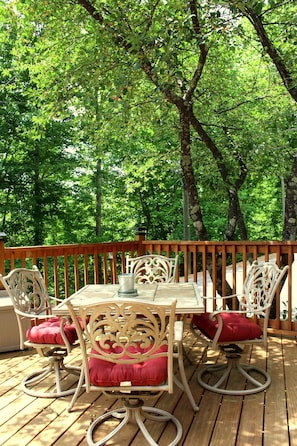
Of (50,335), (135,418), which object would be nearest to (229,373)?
(135,418)

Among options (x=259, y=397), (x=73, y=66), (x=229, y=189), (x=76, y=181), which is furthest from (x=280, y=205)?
(x=259, y=397)

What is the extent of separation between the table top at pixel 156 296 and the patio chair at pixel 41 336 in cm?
23

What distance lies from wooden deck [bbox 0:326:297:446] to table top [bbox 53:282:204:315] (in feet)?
2.48

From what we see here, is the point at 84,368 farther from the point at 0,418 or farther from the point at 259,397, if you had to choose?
the point at 259,397

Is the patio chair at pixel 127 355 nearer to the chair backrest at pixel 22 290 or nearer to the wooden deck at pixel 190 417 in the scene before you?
the wooden deck at pixel 190 417

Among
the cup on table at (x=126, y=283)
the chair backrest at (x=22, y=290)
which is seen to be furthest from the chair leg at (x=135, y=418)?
the chair backrest at (x=22, y=290)

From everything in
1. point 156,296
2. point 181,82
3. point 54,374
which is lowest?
point 54,374

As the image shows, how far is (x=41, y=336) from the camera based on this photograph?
10.7 ft

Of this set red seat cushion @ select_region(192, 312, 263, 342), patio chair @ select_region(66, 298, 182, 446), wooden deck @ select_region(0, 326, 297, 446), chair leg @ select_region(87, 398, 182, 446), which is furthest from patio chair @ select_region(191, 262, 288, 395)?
patio chair @ select_region(66, 298, 182, 446)

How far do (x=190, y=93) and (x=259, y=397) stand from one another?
379 cm

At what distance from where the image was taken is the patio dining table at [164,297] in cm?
288

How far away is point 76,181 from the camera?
15.2 m

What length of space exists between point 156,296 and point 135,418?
955 mm

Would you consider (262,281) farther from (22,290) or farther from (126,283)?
(22,290)
